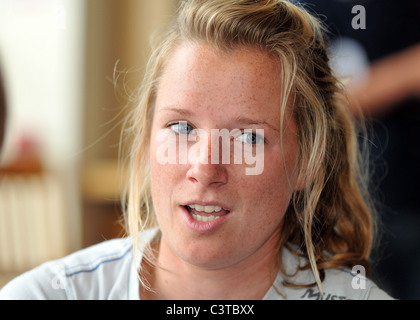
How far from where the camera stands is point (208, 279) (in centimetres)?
65

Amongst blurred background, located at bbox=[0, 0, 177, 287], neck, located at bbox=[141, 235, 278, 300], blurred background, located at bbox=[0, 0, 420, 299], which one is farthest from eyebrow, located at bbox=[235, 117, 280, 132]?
blurred background, located at bbox=[0, 0, 177, 287]

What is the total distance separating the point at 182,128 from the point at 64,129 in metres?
1.32

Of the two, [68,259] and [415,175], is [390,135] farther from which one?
[68,259]

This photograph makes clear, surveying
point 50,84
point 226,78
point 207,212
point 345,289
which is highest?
point 50,84

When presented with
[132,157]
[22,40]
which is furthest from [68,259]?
[22,40]

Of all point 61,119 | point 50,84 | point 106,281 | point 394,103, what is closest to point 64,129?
point 61,119

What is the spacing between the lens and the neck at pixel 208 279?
2.14ft

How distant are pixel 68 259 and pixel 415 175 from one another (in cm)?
74

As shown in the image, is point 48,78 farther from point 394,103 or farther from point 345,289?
point 345,289

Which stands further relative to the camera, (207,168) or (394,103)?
(394,103)

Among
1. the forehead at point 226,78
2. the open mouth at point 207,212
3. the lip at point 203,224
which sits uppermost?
the forehead at point 226,78

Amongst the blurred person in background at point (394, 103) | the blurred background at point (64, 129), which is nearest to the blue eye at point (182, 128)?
the blurred person in background at point (394, 103)

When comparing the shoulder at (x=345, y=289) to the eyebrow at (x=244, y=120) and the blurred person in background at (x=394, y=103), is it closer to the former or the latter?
the eyebrow at (x=244, y=120)

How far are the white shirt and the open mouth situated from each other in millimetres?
132
